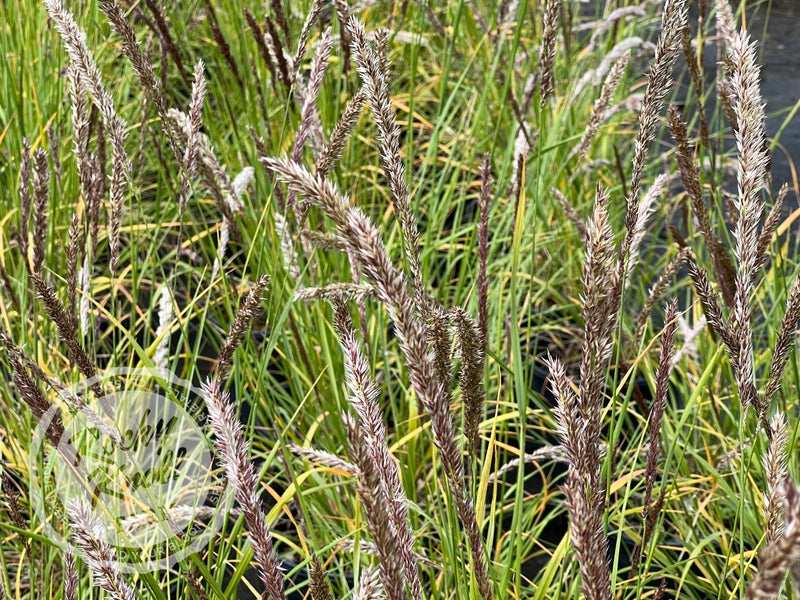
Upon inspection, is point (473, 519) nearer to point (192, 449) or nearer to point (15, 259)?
point (192, 449)

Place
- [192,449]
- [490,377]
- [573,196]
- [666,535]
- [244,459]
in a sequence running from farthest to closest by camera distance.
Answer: [573,196]
[490,377]
[666,535]
[192,449]
[244,459]

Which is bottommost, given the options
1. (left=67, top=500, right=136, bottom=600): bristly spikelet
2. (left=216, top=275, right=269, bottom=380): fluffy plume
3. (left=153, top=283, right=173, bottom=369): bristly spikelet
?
(left=153, top=283, right=173, bottom=369): bristly spikelet

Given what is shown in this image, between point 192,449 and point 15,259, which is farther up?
point 15,259

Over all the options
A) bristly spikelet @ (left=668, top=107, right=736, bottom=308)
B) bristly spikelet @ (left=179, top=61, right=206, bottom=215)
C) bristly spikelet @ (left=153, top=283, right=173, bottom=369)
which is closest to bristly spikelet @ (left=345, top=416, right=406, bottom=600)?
bristly spikelet @ (left=668, top=107, right=736, bottom=308)

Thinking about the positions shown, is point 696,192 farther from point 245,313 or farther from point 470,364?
point 245,313

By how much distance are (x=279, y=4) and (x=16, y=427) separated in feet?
3.55

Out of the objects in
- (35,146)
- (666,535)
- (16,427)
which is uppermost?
(35,146)

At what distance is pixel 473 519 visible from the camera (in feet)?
A: 2.59

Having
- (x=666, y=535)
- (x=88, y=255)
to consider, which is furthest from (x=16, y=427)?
(x=666, y=535)

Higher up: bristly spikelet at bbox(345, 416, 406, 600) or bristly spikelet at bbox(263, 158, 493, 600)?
bristly spikelet at bbox(263, 158, 493, 600)

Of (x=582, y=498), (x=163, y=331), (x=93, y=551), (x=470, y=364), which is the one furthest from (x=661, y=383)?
(x=163, y=331)

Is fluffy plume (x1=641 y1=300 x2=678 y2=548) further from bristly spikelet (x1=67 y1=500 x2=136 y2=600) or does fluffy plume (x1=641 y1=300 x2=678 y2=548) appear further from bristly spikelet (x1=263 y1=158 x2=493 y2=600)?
bristly spikelet (x1=67 y1=500 x2=136 y2=600)

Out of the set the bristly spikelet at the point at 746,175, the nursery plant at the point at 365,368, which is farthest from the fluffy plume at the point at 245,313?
the bristly spikelet at the point at 746,175

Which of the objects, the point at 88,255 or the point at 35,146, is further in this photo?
the point at 35,146
